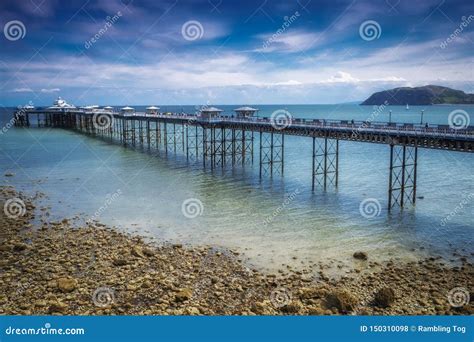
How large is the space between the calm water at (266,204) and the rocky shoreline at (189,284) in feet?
6.82

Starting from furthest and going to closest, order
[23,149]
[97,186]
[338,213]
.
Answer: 1. [23,149]
2. [97,186]
3. [338,213]

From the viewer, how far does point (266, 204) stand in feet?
105

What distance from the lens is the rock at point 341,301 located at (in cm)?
1545

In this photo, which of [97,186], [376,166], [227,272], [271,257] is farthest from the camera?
[376,166]

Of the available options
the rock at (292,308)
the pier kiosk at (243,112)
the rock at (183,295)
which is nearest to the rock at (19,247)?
the rock at (183,295)

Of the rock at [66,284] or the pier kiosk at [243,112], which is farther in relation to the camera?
the pier kiosk at [243,112]

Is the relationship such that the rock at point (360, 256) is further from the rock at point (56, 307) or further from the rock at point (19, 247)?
the rock at point (19, 247)

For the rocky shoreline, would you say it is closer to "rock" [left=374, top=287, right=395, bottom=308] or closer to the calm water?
"rock" [left=374, top=287, right=395, bottom=308]

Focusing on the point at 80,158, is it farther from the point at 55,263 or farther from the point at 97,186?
the point at 55,263

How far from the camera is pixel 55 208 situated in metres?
31.0

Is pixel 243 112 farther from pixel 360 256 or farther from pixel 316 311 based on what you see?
pixel 316 311

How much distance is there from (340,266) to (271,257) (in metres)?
3.45

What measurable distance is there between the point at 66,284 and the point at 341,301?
10922 mm

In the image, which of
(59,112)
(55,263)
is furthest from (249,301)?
(59,112)
